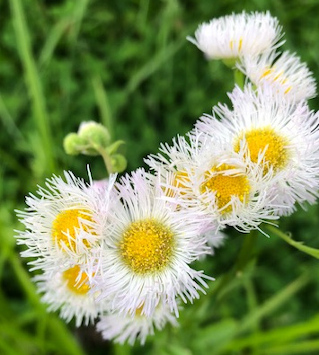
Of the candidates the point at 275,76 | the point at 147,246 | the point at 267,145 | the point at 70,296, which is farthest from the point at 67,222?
the point at 275,76

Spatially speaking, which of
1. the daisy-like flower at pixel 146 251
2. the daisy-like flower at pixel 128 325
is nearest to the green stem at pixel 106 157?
the daisy-like flower at pixel 146 251

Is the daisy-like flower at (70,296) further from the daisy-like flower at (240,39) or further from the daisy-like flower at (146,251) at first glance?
the daisy-like flower at (240,39)

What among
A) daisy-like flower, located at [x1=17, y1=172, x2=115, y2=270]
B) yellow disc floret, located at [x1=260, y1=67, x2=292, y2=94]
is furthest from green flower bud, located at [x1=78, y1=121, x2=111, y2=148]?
yellow disc floret, located at [x1=260, y1=67, x2=292, y2=94]

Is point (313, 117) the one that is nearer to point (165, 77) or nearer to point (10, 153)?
point (165, 77)

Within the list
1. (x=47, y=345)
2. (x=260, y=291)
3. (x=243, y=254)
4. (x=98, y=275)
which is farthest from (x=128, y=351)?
(x=98, y=275)

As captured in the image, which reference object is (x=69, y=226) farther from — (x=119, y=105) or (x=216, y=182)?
(x=119, y=105)

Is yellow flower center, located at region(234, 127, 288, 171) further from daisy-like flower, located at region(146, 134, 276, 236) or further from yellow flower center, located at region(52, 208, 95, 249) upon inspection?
yellow flower center, located at region(52, 208, 95, 249)
